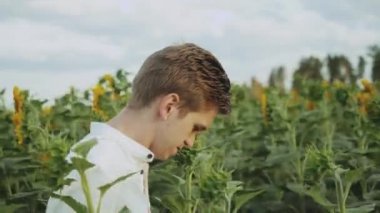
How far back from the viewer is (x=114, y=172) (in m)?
2.50

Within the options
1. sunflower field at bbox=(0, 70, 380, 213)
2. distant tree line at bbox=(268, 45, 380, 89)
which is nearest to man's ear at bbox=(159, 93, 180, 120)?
Result: sunflower field at bbox=(0, 70, 380, 213)

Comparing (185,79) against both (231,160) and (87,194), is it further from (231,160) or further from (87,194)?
(231,160)

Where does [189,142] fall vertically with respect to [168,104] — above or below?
below

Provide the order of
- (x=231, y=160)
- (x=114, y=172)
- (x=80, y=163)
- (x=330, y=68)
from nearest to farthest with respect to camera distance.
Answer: (x=80, y=163) → (x=114, y=172) → (x=231, y=160) → (x=330, y=68)

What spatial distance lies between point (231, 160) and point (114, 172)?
191 centimetres

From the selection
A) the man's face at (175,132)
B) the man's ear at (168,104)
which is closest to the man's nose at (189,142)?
the man's face at (175,132)

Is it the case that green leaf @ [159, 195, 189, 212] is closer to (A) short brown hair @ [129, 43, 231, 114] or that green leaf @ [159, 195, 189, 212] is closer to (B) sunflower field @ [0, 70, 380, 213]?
(B) sunflower field @ [0, 70, 380, 213]

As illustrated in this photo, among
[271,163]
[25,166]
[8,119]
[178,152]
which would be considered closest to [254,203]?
[271,163]

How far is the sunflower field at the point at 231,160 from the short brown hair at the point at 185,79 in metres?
0.22

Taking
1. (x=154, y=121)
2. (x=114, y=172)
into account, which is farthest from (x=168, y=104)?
(x=114, y=172)

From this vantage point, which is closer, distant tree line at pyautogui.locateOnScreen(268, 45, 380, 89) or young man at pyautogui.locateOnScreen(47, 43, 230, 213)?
young man at pyautogui.locateOnScreen(47, 43, 230, 213)

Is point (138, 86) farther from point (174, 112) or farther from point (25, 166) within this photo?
point (25, 166)

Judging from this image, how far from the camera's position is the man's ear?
264 centimetres

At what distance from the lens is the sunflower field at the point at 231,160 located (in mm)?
2816
